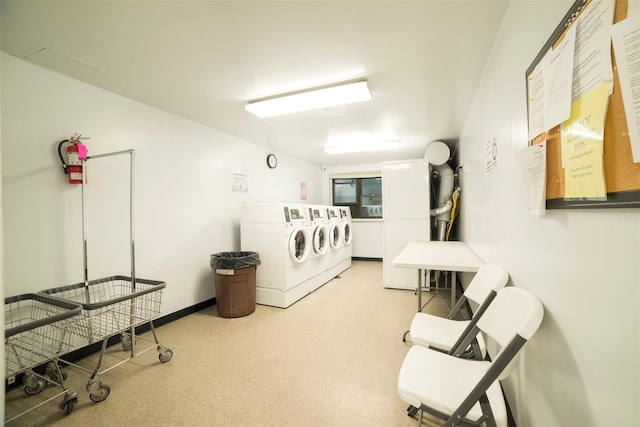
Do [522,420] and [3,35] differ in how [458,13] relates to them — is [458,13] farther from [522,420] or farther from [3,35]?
[3,35]

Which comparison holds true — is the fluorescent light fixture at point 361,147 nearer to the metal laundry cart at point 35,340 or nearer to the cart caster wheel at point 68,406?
the metal laundry cart at point 35,340

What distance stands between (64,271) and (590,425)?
3.25 metres

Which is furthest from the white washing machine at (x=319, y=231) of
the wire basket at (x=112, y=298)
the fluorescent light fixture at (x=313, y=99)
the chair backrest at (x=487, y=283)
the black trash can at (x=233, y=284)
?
the chair backrest at (x=487, y=283)

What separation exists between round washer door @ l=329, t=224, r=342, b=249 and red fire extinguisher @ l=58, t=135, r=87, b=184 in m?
3.42

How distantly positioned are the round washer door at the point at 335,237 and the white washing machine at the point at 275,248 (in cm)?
102

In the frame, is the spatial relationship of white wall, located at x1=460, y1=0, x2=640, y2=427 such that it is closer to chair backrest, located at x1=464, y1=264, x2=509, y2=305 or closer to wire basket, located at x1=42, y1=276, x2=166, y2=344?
chair backrest, located at x1=464, y1=264, x2=509, y2=305

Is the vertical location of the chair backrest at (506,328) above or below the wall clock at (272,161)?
below

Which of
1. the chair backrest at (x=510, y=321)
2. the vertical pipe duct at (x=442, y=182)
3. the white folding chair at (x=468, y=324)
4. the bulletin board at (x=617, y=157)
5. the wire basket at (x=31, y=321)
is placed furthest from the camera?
the vertical pipe duct at (x=442, y=182)

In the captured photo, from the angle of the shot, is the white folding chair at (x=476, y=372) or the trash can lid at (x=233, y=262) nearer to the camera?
the white folding chair at (x=476, y=372)

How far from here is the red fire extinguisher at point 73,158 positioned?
210 centimetres

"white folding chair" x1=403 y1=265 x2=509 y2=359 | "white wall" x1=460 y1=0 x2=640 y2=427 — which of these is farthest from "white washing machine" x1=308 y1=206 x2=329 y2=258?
"white wall" x1=460 y1=0 x2=640 y2=427

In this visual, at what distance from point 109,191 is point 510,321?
10.6 ft

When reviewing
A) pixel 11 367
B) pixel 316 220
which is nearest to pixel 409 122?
pixel 316 220

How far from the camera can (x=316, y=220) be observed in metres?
4.21
